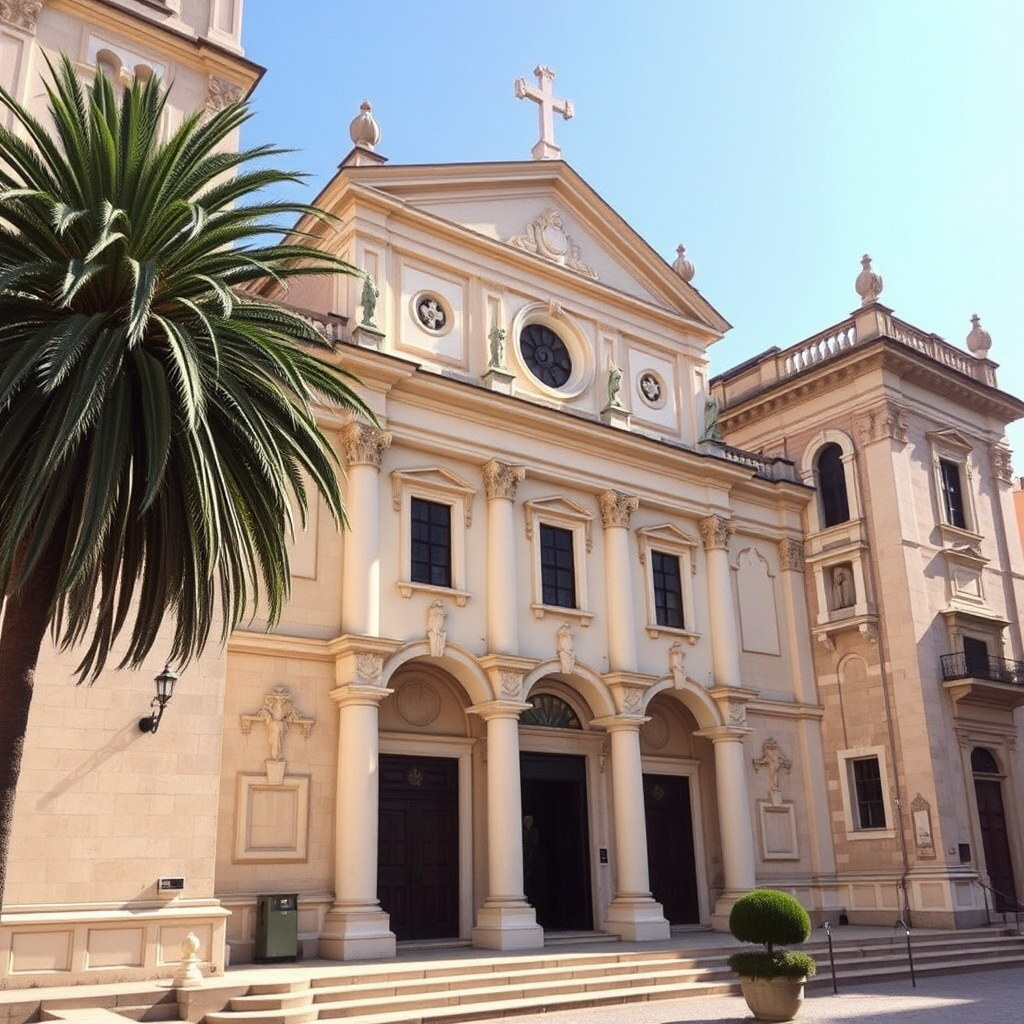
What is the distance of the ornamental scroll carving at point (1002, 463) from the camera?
102 feet

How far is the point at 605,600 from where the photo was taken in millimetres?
24219

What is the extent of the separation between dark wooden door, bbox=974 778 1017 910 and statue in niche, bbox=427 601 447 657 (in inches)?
559

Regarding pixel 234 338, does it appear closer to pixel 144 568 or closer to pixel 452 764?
pixel 144 568

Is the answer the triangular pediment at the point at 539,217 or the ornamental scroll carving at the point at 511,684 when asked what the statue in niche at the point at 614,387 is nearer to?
the triangular pediment at the point at 539,217

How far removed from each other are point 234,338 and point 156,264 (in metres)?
1.13

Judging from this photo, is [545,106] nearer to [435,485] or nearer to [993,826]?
[435,485]

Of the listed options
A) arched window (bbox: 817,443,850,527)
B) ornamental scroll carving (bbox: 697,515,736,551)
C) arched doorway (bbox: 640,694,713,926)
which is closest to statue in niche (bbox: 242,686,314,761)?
arched doorway (bbox: 640,694,713,926)

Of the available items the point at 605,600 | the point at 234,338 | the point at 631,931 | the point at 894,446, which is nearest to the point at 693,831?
the point at 631,931

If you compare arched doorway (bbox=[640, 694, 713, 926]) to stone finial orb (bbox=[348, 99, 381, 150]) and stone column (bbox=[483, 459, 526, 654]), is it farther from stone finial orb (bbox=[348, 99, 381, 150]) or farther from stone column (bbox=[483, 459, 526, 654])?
stone finial orb (bbox=[348, 99, 381, 150])

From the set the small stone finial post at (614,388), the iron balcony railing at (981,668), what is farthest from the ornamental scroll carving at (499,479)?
the iron balcony railing at (981,668)

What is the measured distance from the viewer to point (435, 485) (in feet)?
72.8

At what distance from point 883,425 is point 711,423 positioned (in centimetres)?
457

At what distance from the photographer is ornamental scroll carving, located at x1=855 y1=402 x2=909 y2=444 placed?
1113 inches

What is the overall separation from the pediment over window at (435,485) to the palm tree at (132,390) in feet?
28.7
